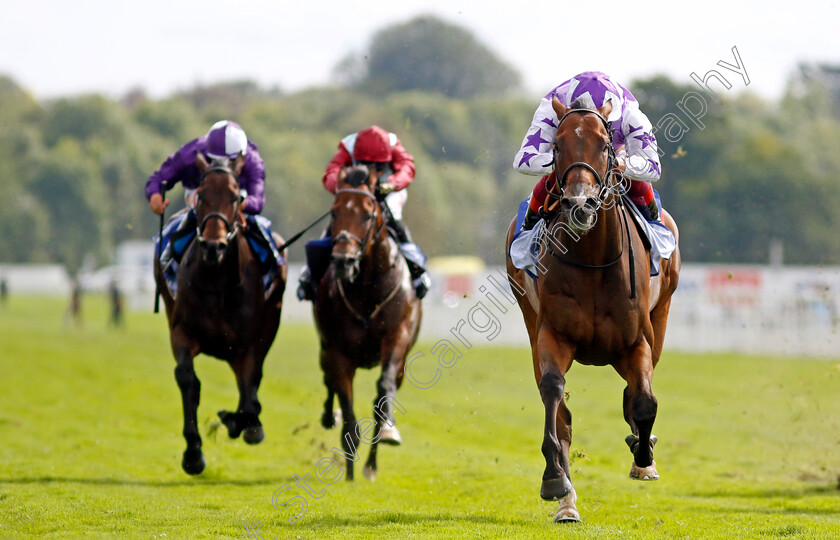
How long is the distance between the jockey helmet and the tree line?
26.9 m

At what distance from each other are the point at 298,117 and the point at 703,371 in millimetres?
47415

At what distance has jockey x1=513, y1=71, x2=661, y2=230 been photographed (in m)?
5.96

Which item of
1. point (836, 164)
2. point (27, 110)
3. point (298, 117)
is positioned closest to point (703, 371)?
Result: point (836, 164)

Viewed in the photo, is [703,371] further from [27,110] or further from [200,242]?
[27,110]

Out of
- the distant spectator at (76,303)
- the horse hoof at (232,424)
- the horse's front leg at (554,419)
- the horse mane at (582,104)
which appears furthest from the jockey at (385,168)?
the distant spectator at (76,303)

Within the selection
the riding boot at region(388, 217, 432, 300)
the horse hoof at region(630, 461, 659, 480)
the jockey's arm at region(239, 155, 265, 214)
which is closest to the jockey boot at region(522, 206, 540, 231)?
the horse hoof at region(630, 461, 659, 480)

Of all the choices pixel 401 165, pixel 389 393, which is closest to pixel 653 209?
pixel 389 393

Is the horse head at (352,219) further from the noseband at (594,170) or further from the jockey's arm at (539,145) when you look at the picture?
the noseband at (594,170)

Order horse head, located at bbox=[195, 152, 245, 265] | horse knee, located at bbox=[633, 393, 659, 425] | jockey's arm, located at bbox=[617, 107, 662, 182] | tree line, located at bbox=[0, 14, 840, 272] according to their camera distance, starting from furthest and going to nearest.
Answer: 1. tree line, located at bbox=[0, 14, 840, 272]
2. horse head, located at bbox=[195, 152, 245, 265]
3. jockey's arm, located at bbox=[617, 107, 662, 182]
4. horse knee, located at bbox=[633, 393, 659, 425]

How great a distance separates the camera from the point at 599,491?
26.8 feet

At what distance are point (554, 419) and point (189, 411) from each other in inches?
117

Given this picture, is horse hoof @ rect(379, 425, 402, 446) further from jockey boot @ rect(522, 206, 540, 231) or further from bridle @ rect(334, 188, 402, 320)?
jockey boot @ rect(522, 206, 540, 231)

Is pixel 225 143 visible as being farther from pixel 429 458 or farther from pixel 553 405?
pixel 429 458

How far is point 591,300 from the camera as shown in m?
5.88
